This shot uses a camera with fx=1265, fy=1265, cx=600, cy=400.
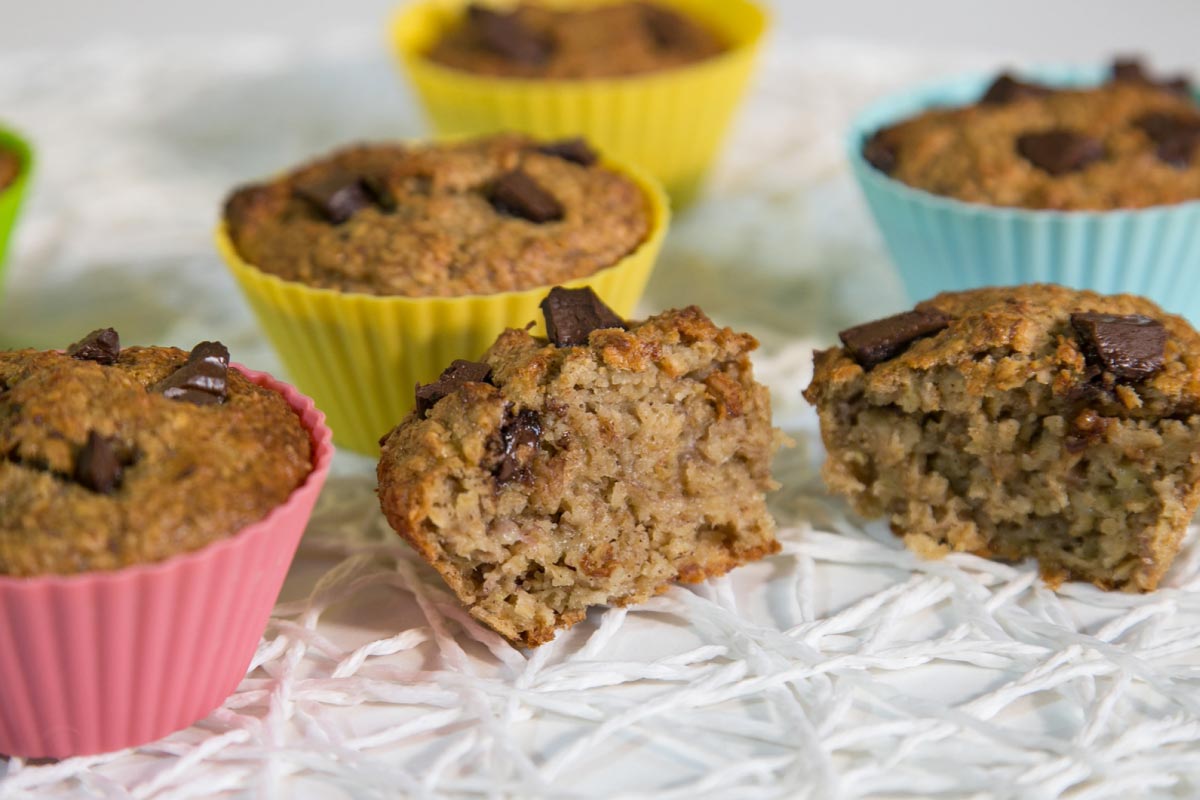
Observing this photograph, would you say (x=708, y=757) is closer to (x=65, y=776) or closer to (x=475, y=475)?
(x=475, y=475)

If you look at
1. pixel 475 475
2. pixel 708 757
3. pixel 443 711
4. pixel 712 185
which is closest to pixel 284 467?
pixel 475 475

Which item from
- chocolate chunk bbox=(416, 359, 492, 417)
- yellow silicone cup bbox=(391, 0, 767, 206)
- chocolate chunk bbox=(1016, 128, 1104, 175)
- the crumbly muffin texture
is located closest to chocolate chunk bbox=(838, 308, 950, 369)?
the crumbly muffin texture

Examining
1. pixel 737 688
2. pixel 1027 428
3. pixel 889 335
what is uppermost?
pixel 889 335

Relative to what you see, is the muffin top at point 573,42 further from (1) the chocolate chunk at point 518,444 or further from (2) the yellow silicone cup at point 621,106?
(1) the chocolate chunk at point 518,444

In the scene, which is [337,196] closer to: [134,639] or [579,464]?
[579,464]

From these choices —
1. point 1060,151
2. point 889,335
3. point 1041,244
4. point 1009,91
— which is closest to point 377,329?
point 889,335

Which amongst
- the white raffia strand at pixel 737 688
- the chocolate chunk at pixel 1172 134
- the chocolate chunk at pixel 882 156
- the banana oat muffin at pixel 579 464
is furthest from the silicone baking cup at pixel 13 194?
the chocolate chunk at pixel 1172 134

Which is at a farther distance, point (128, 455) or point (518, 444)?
point (518, 444)
